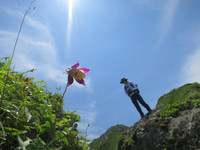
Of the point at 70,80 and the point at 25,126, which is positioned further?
the point at 70,80

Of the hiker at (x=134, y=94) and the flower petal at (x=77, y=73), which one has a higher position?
the hiker at (x=134, y=94)

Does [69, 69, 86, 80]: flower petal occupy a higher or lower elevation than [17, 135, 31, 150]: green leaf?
higher

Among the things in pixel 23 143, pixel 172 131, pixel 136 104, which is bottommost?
pixel 23 143

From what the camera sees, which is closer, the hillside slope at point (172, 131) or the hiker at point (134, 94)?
the hillside slope at point (172, 131)

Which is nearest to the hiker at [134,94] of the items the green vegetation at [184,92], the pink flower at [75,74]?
the green vegetation at [184,92]

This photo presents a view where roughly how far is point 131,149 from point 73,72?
7607 mm

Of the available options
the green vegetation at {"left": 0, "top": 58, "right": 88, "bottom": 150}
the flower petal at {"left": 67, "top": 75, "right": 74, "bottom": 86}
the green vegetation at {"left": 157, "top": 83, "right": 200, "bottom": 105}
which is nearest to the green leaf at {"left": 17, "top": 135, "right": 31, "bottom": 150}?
the green vegetation at {"left": 0, "top": 58, "right": 88, "bottom": 150}

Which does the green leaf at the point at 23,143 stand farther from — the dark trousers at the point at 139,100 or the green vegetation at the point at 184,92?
the green vegetation at the point at 184,92

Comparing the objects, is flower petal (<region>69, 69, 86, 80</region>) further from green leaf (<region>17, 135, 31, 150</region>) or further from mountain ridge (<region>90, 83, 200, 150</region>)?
mountain ridge (<region>90, 83, 200, 150</region>)

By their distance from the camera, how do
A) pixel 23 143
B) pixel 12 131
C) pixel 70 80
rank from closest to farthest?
pixel 23 143, pixel 12 131, pixel 70 80

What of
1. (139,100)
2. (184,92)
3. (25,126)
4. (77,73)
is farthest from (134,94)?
(25,126)

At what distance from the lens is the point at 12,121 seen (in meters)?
1.25

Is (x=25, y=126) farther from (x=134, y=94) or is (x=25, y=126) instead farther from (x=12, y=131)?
(x=134, y=94)

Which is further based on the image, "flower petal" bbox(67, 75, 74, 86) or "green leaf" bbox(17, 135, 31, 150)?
"flower petal" bbox(67, 75, 74, 86)
